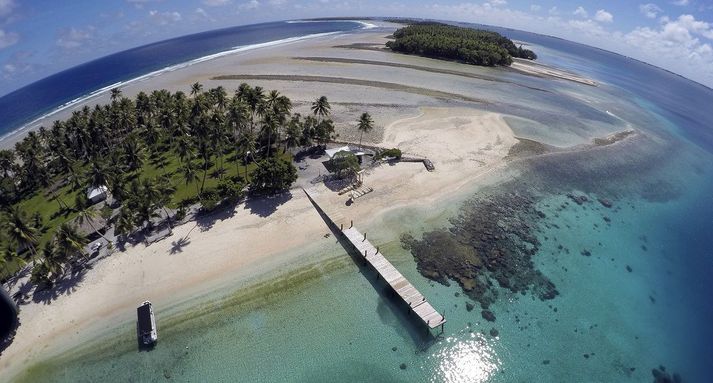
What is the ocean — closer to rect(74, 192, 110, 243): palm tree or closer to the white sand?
the white sand

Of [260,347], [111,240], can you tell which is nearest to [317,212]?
[260,347]

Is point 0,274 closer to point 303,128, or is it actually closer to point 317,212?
point 317,212

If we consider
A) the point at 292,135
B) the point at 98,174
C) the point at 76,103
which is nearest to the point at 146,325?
the point at 98,174

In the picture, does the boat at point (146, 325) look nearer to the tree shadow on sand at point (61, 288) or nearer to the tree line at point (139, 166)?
the tree shadow on sand at point (61, 288)

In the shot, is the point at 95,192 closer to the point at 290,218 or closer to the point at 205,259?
the point at 205,259

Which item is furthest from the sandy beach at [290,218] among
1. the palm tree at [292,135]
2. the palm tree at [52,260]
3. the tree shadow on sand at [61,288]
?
the palm tree at [292,135]

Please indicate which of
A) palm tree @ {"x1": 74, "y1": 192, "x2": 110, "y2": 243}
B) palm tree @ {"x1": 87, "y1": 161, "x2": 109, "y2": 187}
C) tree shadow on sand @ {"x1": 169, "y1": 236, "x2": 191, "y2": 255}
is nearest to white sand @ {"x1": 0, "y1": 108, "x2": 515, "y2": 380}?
tree shadow on sand @ {"x1": 169, "y1": 236, "x2": 191, "y2": 255}
